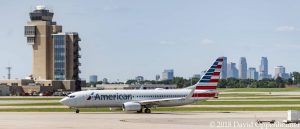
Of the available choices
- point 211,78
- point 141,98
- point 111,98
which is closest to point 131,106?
point 141,98

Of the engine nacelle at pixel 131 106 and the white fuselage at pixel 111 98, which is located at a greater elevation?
the white fuselage at pixel 111 98

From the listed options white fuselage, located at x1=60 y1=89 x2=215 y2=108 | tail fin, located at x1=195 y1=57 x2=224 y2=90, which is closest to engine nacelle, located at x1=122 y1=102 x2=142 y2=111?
white fuselage, located at x1=60 y1=89 x2=215 y2=108

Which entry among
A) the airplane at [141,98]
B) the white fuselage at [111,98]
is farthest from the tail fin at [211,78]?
the white fuselage at [111,98]

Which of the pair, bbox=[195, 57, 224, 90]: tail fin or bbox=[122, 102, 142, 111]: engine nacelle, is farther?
bbox=[195, 57, 224, 90]: tail fin

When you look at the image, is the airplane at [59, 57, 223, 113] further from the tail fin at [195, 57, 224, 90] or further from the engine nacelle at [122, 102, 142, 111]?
the engine nacelle at [122, 102, 142, 111]

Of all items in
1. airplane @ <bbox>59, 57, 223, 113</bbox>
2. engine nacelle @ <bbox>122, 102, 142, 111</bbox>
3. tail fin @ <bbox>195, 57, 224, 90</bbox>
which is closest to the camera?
engine nacelle @ <bbox>122, 102, 142, 111</bbox>

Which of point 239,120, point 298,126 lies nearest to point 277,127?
point 298,126

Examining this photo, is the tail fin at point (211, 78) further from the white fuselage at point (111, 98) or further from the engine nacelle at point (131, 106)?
the engine nacelle at point (131, 106)

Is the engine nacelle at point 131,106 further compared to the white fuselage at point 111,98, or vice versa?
the white fuselage at point 111,98

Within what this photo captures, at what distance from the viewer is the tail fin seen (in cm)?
7588

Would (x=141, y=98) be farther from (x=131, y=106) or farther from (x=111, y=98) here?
(x=111, y=98)

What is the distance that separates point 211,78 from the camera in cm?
7631

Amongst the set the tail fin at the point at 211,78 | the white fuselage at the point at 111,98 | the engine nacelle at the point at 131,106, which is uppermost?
the tail fin at the point at 211,78

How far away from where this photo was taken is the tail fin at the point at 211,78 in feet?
249
